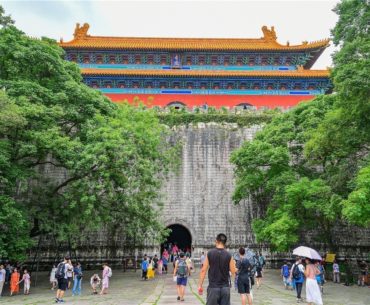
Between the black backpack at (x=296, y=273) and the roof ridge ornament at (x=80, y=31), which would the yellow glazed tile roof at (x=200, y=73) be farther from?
the black backpack at (x=296, y=273)

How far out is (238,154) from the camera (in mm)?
17875

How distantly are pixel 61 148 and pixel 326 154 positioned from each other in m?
10.6

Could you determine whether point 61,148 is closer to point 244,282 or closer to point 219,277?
point 244,282

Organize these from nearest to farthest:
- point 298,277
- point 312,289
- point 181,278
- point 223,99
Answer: point 312,289, point 181,278, point 298,277, point 223,99

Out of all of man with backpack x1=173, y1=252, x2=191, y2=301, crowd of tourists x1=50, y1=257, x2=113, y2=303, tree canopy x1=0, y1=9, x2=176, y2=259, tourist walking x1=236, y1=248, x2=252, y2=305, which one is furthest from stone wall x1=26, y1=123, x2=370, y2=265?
tourist walking x1=236, y1=248, x2=252, y2=305

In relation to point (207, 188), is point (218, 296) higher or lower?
lower

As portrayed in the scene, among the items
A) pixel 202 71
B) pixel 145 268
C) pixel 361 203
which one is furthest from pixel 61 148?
pixel 202 71

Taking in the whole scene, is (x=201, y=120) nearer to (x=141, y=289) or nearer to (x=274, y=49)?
(x=274, y=49)

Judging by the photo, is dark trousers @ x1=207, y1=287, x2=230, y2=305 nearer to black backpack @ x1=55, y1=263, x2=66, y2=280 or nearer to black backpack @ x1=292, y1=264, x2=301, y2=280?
black backpack @ x1=292, y1=264, x2=301, y2=280

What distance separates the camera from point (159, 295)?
11.0 m

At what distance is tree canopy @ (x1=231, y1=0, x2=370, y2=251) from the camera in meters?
11.2

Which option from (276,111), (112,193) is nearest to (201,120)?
(276,111)

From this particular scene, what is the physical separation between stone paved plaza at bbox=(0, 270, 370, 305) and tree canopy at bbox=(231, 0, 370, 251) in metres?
2.35

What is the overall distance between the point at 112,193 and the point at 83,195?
123 centimetres
